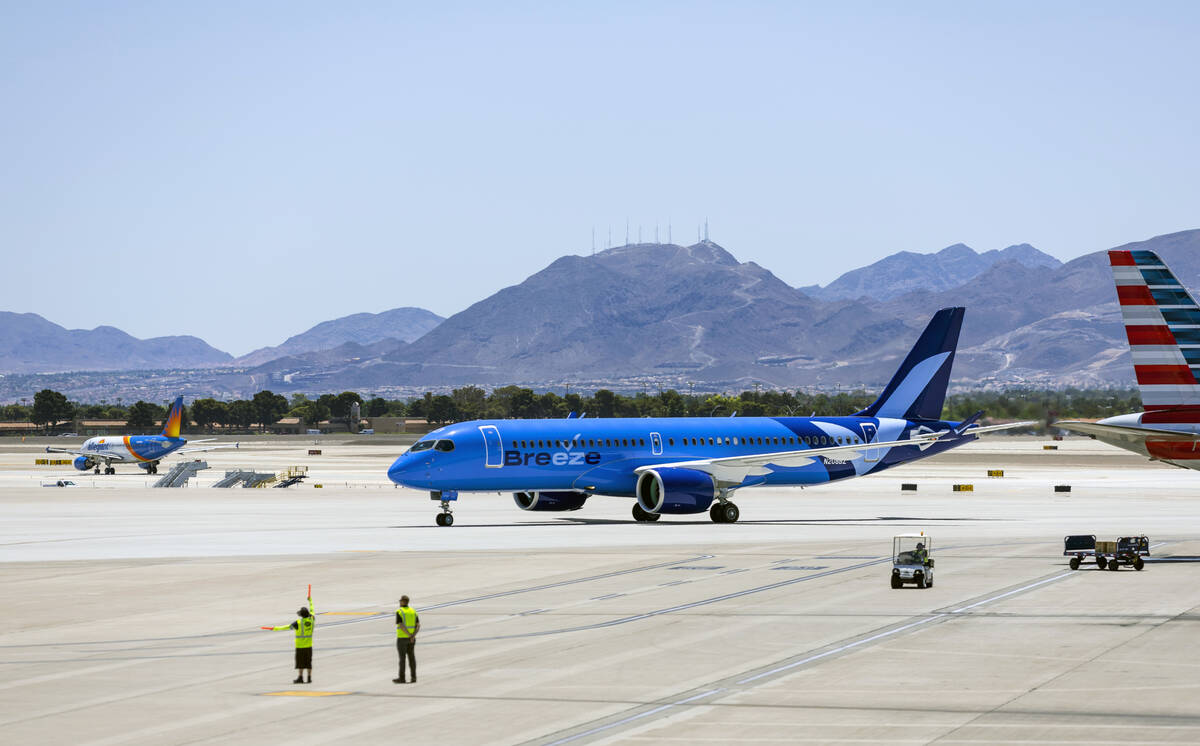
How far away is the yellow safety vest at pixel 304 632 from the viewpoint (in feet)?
79.0

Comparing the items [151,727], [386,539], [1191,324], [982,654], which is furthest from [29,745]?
[386,539]

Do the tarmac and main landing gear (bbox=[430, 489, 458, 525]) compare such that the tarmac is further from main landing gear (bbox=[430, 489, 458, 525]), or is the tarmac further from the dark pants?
main landing gear (bbox=[430, 489, 458, 525])

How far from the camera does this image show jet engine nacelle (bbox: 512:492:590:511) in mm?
67438

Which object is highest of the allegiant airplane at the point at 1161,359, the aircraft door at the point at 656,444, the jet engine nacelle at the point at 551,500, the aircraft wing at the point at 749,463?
the allegiant airplane at the point at 1161,359

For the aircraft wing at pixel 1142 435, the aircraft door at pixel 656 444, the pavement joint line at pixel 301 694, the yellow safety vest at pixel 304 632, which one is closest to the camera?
the pavement joint line at pixel 301 694

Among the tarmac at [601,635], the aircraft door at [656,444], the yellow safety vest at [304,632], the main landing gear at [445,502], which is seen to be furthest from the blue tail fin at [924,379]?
the yellow safety vest at [304,632]

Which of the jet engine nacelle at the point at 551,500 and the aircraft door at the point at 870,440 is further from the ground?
the aircraft door at the point at 870,440

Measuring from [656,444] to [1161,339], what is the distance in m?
31.2

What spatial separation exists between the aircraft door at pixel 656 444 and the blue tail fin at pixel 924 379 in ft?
43.0

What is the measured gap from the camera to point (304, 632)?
79.2 ft

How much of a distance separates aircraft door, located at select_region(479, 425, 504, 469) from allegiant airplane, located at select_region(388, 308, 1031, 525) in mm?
44

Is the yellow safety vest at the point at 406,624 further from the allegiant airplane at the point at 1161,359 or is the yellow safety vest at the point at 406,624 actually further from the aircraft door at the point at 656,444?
the aircraft door at the point at 656,444

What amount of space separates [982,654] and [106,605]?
856 inches

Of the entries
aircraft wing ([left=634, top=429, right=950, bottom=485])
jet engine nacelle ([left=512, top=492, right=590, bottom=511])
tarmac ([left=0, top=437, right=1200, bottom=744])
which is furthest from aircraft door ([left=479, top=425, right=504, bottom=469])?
aircraft wing ([left=634, top=429, right=950, bottom=485])
